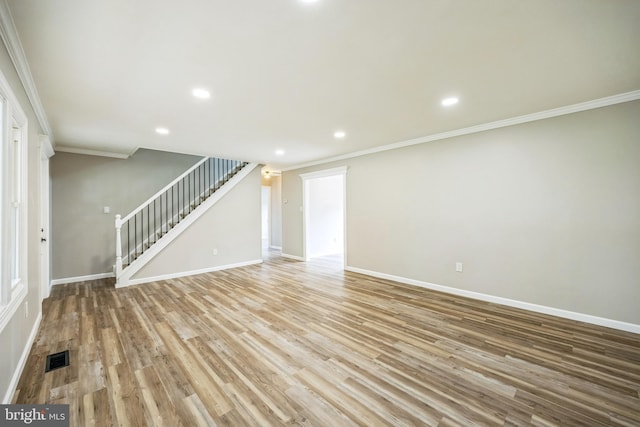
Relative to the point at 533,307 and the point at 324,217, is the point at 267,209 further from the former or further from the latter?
the point at 533,307

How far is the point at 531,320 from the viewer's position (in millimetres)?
3172

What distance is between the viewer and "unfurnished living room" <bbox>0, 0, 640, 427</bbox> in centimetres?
175

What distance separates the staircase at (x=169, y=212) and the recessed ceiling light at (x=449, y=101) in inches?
184

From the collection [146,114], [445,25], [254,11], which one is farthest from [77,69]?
[445,25]

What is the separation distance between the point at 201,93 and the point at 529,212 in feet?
14.0

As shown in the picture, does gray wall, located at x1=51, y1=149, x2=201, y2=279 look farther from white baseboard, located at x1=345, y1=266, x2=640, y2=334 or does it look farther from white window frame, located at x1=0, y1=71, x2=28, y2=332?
white baseboard, located at x1=345, y1=266, x2=640, y2=334

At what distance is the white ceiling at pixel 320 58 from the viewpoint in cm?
163

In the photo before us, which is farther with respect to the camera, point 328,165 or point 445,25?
point 328,165

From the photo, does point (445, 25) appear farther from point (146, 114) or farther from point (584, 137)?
point (146, 114)

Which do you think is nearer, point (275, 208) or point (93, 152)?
point (93, 152)

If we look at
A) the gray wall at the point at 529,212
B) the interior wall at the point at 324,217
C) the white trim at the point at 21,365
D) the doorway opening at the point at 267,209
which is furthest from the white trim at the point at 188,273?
the gray wall at the point at 529,212

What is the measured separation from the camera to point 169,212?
6.25 meters

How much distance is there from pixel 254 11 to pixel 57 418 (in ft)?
9.32

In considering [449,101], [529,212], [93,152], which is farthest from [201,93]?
[529,212]
